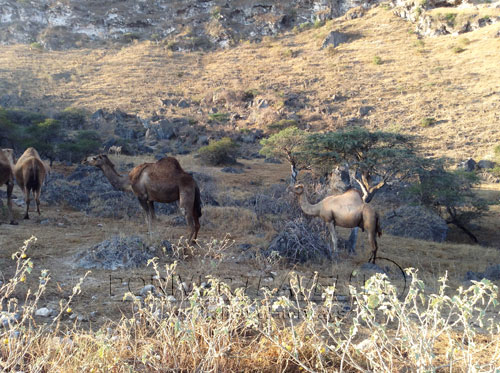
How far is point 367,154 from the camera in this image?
884 centimetres

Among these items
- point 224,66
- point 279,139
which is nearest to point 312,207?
point 279,139

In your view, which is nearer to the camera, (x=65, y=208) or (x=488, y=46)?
(x=65, y=208)

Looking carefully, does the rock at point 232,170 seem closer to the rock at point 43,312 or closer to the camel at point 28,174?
the camel at point 28,174

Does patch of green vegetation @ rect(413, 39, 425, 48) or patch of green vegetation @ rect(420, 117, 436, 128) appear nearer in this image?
patch of green vegetation @ rect(420, 117, 436, 128)

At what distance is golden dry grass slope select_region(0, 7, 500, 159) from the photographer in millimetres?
31000

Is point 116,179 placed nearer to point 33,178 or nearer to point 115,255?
point 115,255

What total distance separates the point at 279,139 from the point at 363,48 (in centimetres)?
3593

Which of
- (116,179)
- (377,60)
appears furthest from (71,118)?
(377,60)

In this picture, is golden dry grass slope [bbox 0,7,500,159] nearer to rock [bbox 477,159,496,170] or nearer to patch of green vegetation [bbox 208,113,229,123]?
patch of green vegetation [bbox 208,113,229,123]

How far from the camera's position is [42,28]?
5772 centimetres

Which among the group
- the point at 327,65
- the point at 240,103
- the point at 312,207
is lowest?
the point at 312,207

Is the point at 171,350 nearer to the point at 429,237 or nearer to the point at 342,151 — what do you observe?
the point at 342,151

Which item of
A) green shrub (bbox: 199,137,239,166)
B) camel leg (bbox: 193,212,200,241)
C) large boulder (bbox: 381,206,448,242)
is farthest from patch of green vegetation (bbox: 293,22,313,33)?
camel leg (bbox: 193,212,200,241)

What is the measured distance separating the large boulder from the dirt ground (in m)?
1.36
